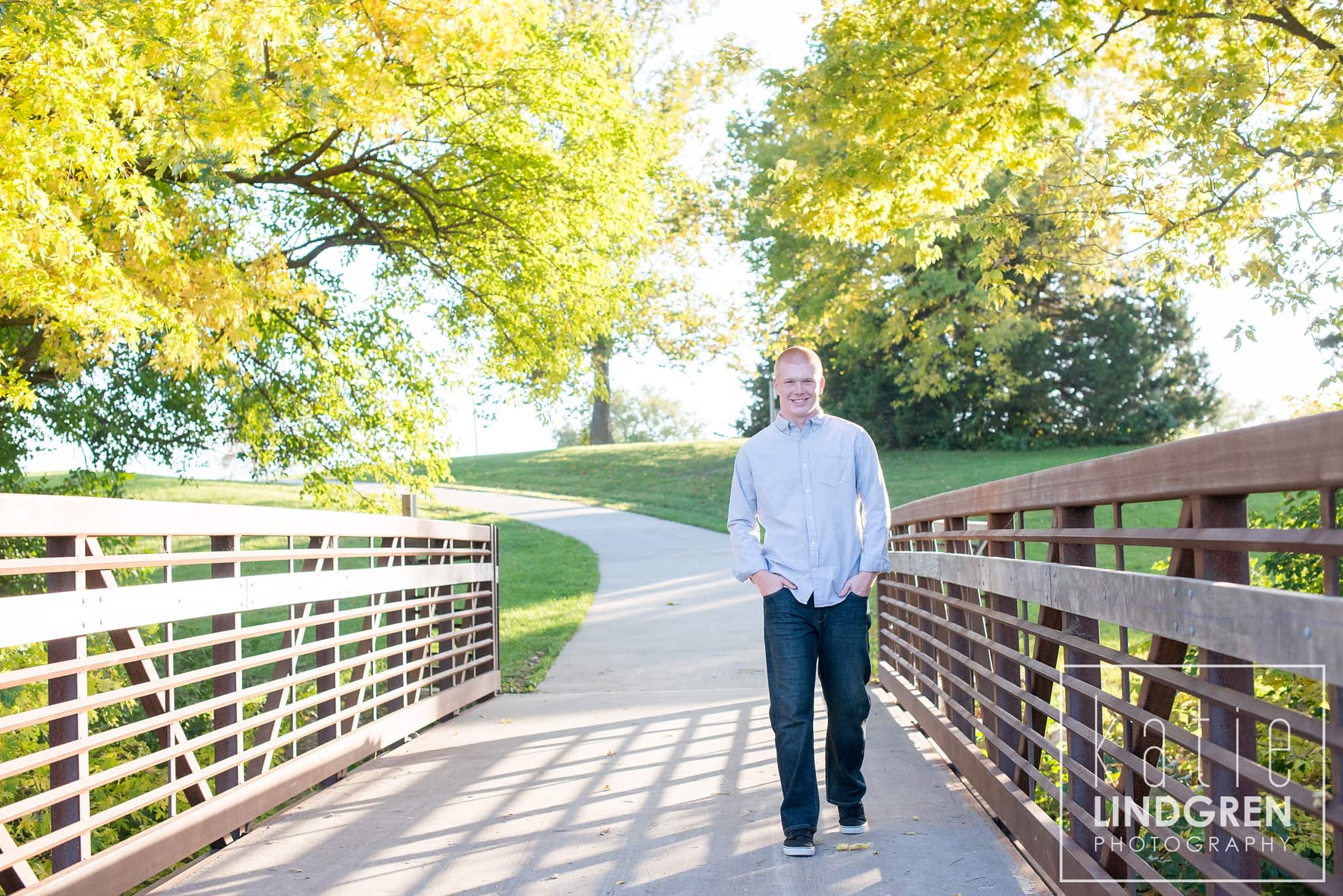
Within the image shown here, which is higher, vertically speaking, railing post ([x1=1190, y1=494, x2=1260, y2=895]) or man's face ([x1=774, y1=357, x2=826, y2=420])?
man's face ([x1=774, y1=357, x2=826, y2=420])

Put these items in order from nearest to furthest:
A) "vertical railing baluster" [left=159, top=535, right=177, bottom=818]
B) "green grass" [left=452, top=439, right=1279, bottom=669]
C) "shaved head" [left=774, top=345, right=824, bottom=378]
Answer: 1. "vertical railing baluster" [left=159, top=535, right=177, bottom=818]
2. "shaved head" [left=774, top=345, right=824, bottom=378]
3. "green grass" [left=452, top=439, right=1279, bottom=669]

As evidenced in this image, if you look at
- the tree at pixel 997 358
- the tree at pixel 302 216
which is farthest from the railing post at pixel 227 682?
the tree at pixel 997 358

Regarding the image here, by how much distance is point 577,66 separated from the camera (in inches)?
509

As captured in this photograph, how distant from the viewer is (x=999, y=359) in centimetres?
3200

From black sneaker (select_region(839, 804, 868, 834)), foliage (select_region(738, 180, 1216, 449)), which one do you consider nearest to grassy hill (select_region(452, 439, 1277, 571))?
foliage (select_region(738, 180, 1216, 449))

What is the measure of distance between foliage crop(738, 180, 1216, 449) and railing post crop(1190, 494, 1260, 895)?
1034 inches

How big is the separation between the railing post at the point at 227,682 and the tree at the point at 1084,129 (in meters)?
8.02

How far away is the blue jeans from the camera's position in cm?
460

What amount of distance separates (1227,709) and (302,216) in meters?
12.7

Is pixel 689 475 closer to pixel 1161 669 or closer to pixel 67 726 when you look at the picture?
pixel 67 726

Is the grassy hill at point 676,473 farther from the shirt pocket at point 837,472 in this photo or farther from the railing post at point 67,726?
the railing post at point 67,726

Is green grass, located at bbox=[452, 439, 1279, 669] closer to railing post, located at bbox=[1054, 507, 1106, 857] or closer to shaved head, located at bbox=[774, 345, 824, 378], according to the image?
shaved head, located at bbox=[774, 345, 824, 378]

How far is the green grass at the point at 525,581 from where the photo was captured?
11.5m

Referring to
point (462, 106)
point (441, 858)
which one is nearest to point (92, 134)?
point (441, 858)
